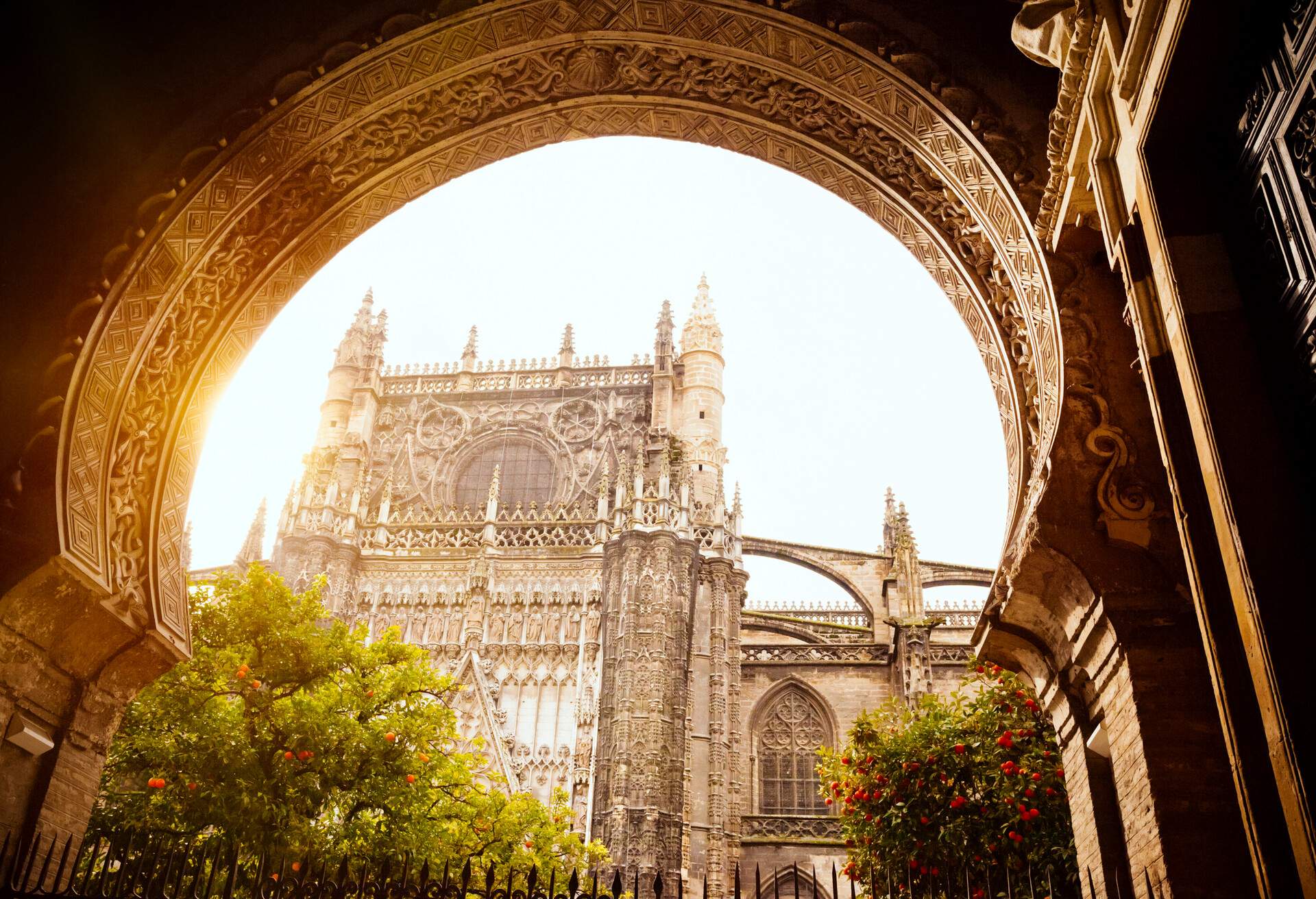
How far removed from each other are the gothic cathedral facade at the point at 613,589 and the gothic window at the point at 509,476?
0.25 ft

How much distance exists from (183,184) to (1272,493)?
5.29 metres

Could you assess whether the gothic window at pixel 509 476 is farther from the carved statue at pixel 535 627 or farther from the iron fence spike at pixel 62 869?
the iron fence spike at pixel 62 869

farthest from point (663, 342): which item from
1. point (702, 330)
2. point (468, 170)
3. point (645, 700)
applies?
point (468, 170)

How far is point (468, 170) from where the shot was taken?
730cm

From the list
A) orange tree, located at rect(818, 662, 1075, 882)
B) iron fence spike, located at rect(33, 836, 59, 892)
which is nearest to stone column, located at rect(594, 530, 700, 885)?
orange tree, located at rect(818, 662, 1075, 882)

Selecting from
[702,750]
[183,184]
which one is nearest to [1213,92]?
[183,184]

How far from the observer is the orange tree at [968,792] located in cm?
969

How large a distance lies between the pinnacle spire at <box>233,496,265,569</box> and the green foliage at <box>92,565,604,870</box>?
2507cm

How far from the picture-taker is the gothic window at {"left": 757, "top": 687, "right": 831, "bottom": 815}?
33000 millimetres

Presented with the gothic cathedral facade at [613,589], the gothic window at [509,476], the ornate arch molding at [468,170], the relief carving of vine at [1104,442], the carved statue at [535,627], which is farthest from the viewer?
the gothic window at [509,476]

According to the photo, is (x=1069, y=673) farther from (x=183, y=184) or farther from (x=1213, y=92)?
(x=183, y=184)

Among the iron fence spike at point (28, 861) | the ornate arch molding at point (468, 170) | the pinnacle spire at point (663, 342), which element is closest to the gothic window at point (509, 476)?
the pinnacle spire at point (663, 342)

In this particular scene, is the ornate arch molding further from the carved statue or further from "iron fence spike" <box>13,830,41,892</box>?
the carved statue

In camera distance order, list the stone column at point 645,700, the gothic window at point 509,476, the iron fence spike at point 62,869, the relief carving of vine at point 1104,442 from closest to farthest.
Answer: the relief carving of vine at point 1104,442 < the iron fence spike at point 62,869 < the stone column at point 645,700 < the gothic window at point 509,476
